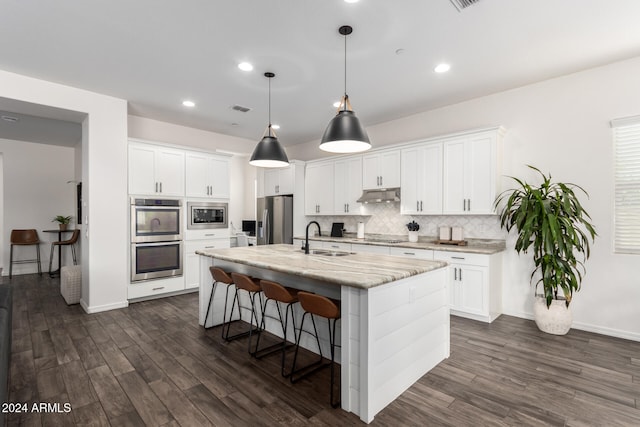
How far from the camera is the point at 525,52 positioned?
3.07 meters

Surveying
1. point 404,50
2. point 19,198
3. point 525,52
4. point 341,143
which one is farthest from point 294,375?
point 19,198

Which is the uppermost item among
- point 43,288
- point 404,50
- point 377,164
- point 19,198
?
point 404,50

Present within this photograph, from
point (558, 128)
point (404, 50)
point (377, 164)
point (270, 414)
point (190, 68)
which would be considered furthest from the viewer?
point (377, 164)

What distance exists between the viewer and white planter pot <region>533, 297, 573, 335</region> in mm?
3348

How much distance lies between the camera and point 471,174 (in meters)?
4.12

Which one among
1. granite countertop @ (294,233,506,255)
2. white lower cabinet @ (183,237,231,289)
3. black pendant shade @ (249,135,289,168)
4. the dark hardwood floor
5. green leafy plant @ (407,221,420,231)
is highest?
black pendant shade @ (249,135,289,168)

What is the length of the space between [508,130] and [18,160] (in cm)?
935

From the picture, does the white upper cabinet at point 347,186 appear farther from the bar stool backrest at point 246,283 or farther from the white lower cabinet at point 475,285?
the bar stool backrest at point 246,283

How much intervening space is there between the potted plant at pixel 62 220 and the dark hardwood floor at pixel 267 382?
14.1 feet

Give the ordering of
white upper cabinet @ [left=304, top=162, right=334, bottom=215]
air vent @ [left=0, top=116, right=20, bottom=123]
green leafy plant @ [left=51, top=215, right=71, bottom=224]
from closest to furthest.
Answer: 1. air vent @ [left=0, top=116, right=20, bottom=123]
2. white upper cabinet @ [left=304, top=162, right=334, bottom=215]
3. green leafy plant @ [left=51, top=215, right=71, bottom=224]

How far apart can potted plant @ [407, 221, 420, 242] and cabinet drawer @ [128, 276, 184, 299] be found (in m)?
3.74

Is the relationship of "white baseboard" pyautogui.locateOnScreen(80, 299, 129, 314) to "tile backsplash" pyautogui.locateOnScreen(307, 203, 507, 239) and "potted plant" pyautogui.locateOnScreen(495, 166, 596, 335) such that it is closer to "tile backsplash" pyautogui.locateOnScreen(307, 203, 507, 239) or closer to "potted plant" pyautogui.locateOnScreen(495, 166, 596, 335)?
"tile backsplash" pyautogui.locateOnScreen(307, 203, 507, 239)

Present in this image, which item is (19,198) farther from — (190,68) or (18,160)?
(190,68)

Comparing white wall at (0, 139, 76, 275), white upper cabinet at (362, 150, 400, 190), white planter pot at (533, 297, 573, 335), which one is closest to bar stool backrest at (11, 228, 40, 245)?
white wall at (0, 139, 76, 275)
